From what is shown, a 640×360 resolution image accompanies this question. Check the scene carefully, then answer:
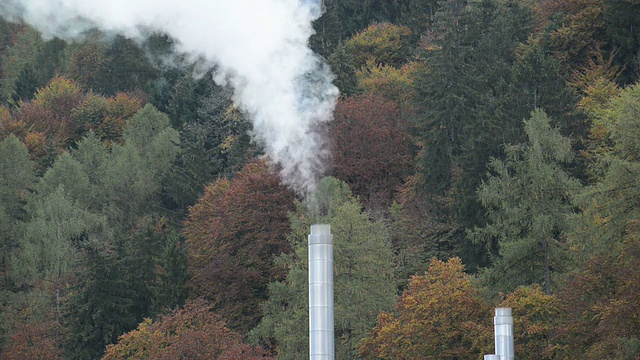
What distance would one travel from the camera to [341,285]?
67.0 meters

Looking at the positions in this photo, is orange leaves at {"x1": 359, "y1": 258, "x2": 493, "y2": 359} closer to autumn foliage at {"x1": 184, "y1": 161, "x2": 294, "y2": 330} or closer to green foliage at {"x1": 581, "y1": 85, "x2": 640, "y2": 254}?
green foliage at {"x1": 581, "y1": 85, "x2": 640, "y2": 254}

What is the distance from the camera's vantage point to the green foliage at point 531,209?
206 ft

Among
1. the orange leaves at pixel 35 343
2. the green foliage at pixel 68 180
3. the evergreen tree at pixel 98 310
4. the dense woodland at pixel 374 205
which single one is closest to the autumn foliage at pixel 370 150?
the dense woodland at pixel 374 205

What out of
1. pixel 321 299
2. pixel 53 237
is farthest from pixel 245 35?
pixel 53 237

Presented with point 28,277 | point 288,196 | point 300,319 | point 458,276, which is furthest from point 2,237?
point 458,276

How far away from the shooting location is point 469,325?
59500 millimetres

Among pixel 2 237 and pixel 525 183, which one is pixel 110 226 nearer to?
pixel 2 237

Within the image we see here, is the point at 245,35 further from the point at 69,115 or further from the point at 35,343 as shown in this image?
the point at 69,115

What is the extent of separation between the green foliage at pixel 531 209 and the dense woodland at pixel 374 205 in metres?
0.10

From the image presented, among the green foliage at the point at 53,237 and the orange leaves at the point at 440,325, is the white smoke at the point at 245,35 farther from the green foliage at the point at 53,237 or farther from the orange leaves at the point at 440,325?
the green foliage at the point at 53,237

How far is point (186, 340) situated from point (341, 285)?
25.1ft

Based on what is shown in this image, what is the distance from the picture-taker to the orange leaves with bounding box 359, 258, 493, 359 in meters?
59.7

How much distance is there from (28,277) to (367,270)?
98.2 ft

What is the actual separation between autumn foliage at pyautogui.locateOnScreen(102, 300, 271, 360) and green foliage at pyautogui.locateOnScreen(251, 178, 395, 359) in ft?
5.62
